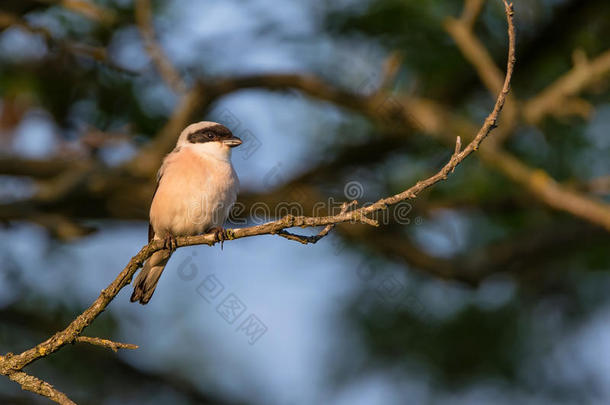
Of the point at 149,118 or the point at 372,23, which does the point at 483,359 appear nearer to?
the point at 372,23

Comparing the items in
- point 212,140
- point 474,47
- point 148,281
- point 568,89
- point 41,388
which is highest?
point 568,89

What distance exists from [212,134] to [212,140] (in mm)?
62

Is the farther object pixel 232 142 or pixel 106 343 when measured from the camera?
pixel 232 142

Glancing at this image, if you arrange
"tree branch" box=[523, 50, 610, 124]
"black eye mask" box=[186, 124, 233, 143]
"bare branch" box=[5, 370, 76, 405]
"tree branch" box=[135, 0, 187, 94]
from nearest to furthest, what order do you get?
"bare branch" box=[5, 370, 76, 405] → "black eye mask" box=[186, 124, 233, 143] → "tree branch" box=[135, 0, 187, 94] → "tree branch" box=[523, 50, 610, 124]

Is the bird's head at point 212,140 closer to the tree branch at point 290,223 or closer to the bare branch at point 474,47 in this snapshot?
the tree branch at point 290,223

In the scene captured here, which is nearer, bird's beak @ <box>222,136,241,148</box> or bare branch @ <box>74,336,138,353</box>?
bare branch @ <box>74,336,138,353</box>

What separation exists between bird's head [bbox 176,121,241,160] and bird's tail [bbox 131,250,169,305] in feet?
3.19

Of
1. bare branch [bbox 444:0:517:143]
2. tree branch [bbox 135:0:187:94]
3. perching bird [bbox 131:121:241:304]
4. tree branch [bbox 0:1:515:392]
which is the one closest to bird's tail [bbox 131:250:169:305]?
perching bird [bbox 131:121:241:304]

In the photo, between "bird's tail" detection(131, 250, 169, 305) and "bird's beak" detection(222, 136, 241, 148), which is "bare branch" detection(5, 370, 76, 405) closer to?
"bird's tail" detection(131, 250, 169, 305)

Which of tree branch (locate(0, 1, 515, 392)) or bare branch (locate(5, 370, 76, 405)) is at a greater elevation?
tree branch (locate(0, 1, 515, 392))

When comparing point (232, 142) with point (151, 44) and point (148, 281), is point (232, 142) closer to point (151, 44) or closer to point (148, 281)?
point (148, 281)

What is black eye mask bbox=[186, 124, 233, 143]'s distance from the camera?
5.96 metres

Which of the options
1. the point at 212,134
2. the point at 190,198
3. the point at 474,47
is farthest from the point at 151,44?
the point at 474,47

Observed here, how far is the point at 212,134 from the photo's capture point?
5988mm
